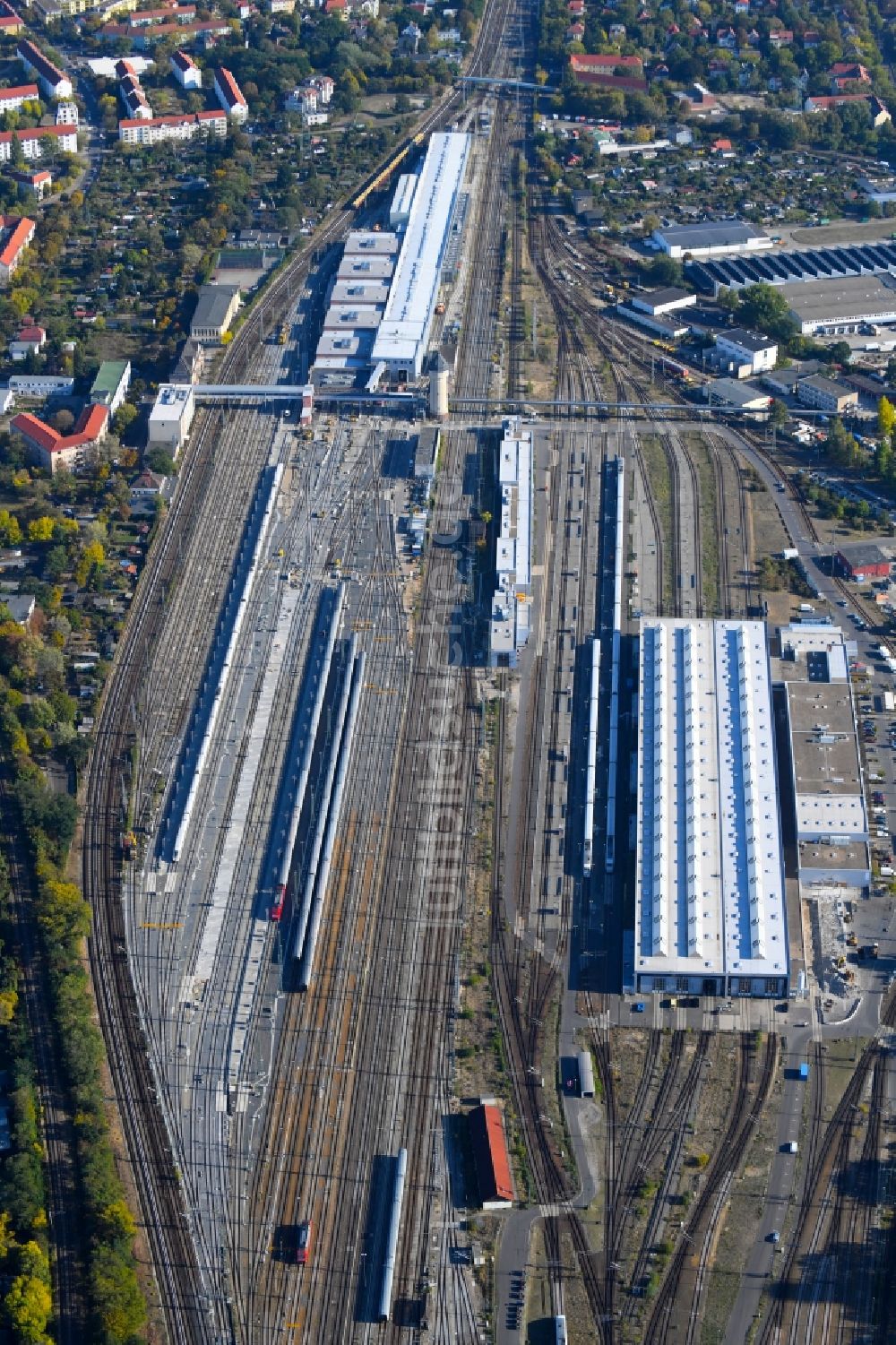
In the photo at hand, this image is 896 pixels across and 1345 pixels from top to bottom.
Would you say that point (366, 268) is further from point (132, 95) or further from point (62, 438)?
point (132, 95)

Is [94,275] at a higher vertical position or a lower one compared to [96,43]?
lower

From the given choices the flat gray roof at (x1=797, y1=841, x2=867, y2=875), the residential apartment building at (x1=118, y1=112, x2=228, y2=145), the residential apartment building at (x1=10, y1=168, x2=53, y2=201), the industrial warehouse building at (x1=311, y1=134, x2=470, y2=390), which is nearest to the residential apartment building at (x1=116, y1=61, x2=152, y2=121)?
the residential apartment building at (x1=118, y1=112, x2=228, y2=145)

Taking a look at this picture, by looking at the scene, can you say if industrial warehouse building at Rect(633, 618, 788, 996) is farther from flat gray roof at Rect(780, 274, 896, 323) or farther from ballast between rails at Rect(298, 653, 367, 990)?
flat gray roof at Rect(780, 274, 896, 323)

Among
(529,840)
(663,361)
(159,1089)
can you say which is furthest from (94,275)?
(159,1089)

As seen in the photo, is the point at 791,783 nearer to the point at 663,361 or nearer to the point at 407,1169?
the point at 407,1169

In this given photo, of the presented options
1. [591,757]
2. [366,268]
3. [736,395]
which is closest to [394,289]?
[366,268]

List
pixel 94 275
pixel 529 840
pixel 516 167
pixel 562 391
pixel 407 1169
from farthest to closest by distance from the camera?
pixel 516 167
pixel 94 275
pixel 562 391
pixel 529 840
pixel 407 1169
